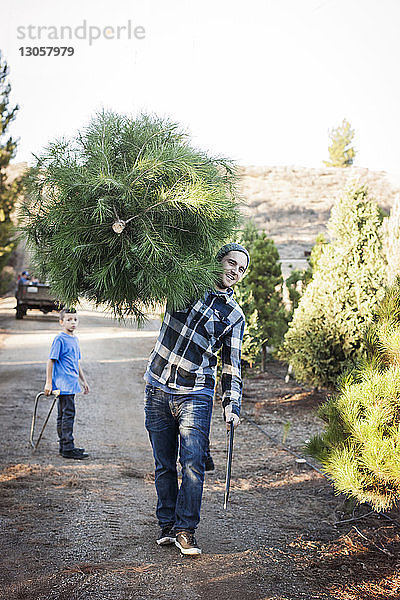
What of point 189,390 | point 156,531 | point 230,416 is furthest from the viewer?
point 156,531

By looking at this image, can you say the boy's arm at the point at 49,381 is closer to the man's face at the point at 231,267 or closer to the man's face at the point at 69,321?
the man's face at the point at 69,321

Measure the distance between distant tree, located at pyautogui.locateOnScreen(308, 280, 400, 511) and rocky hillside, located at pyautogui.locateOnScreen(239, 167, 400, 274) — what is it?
3830 centimetres

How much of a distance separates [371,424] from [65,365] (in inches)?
121

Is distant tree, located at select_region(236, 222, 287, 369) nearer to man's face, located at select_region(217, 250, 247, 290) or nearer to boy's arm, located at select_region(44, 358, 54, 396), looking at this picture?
boy's arm, located at select_region(44, 358, 54, 396)

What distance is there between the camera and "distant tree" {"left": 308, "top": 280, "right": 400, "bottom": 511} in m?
3.59

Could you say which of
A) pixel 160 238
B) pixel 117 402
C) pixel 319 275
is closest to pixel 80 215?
pixel 160 238

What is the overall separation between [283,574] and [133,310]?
1641 millimetres

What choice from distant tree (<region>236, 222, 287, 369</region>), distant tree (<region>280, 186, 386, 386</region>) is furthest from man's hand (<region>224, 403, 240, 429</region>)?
distant tree (<region>236, 222, 287, 369</region>)

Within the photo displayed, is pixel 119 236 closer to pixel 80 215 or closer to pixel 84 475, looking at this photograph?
pixel 80 215

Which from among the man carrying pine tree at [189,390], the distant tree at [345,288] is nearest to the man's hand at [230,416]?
the man carrying pine tree at [189,390]

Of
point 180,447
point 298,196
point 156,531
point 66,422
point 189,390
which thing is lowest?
point 156,531

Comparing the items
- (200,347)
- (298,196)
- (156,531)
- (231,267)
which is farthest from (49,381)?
(298,196)

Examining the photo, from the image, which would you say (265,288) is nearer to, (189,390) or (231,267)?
(231,267)

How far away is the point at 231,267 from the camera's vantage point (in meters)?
3.64
